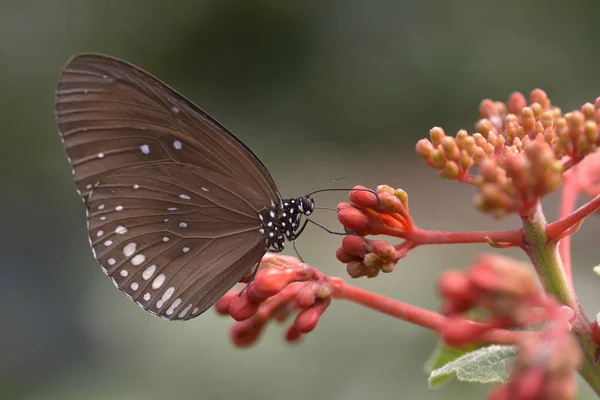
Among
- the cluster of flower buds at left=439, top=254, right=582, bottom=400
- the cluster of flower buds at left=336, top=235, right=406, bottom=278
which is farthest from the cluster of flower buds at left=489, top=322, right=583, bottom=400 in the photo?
the cluster of flower buds at left=336, top=235, right=406, bottom=278

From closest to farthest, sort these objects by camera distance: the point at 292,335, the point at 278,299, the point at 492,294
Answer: the point at 492,294, the point at 278,299, the point at 292,335

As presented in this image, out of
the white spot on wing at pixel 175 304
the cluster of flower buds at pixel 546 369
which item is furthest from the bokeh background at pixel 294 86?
the cluster of flower buds at pixel 546 369

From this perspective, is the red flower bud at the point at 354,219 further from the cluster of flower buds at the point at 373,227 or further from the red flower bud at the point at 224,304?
the red flower bud at the point at 224,304

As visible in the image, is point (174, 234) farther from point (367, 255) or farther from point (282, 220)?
point (367, 255)

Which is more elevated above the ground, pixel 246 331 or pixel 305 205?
pixel 305 205

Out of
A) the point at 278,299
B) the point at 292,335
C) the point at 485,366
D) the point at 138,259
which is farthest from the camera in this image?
the point at 138,259

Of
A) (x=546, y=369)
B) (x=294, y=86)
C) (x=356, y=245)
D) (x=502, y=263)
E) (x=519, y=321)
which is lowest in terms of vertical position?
(x=546, y=369)

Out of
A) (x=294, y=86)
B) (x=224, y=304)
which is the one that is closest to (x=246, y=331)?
(x=224, y=304)
